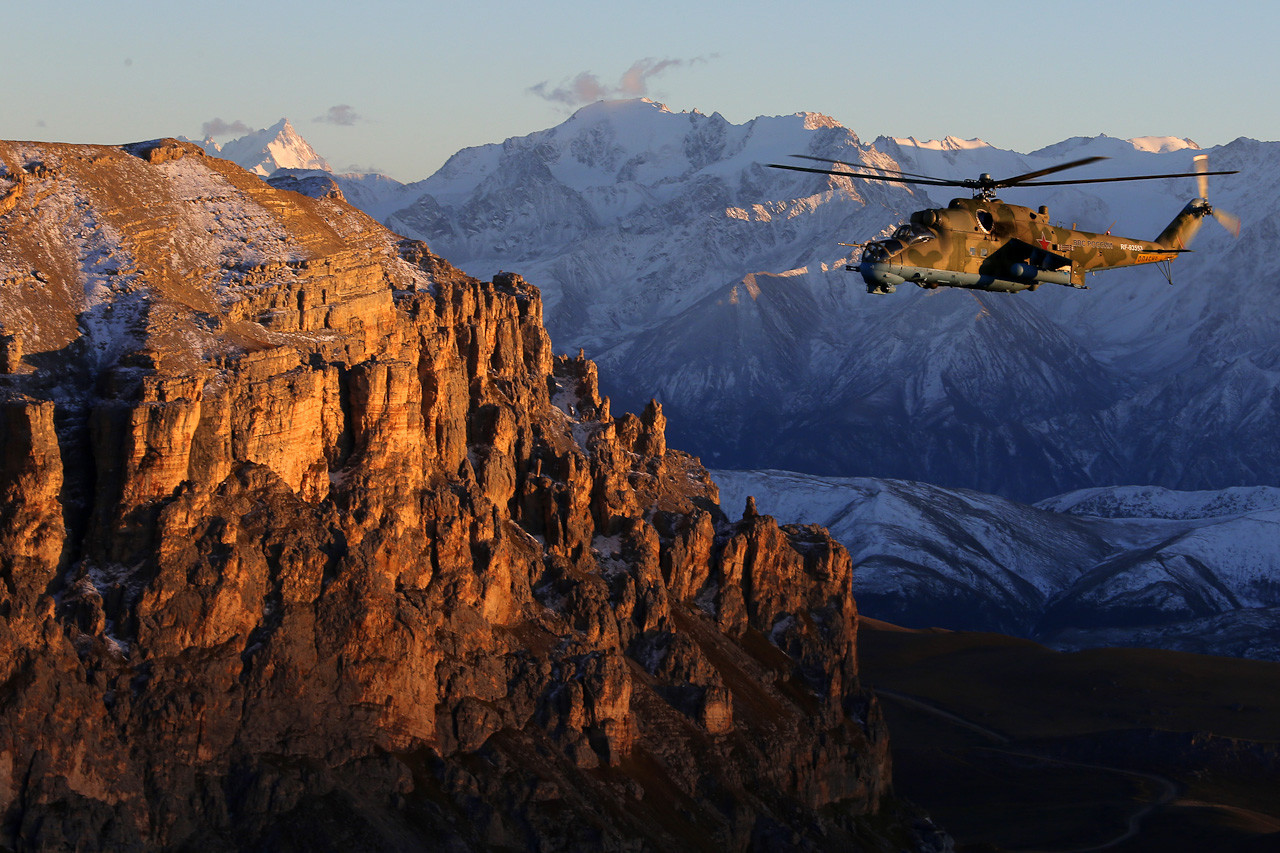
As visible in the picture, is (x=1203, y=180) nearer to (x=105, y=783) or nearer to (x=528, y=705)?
(x=528, y=705)

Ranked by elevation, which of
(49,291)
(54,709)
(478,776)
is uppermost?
(49,291)

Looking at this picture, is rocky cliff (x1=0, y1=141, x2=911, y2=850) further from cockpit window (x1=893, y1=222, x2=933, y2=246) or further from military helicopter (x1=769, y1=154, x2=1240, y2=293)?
cockpit window (x1=893, y1=222, x2=933, y2=246)

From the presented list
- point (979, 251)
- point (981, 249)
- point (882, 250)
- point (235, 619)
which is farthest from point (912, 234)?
point (235, 619)

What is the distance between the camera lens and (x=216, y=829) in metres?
162

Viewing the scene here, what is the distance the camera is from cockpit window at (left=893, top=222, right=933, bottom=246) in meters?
143

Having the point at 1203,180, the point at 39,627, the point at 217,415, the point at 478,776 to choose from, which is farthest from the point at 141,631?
the point at 1203,180

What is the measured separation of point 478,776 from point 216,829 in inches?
1107

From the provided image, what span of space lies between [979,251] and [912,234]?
21.0 feet

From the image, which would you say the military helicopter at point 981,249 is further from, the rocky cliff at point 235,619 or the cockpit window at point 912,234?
the rocky cliff at point 235,619

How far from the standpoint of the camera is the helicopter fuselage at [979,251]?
466 ft

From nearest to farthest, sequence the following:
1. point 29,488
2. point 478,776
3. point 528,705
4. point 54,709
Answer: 1. point 54,709
2. point 29,488
3. point 478,776
4. point 528,705

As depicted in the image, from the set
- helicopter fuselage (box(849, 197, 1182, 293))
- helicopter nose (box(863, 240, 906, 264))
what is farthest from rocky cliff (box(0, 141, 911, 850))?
helicopter nose (box(863, 240, 906, 264))

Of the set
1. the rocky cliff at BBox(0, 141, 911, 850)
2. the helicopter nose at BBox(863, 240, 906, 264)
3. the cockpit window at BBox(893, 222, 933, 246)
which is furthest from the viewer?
the rocky cliff at BBox(0, 141, 911, 850)

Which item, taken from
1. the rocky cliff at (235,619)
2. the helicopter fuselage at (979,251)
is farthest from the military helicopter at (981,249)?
the rocky cliff at (235,619)
